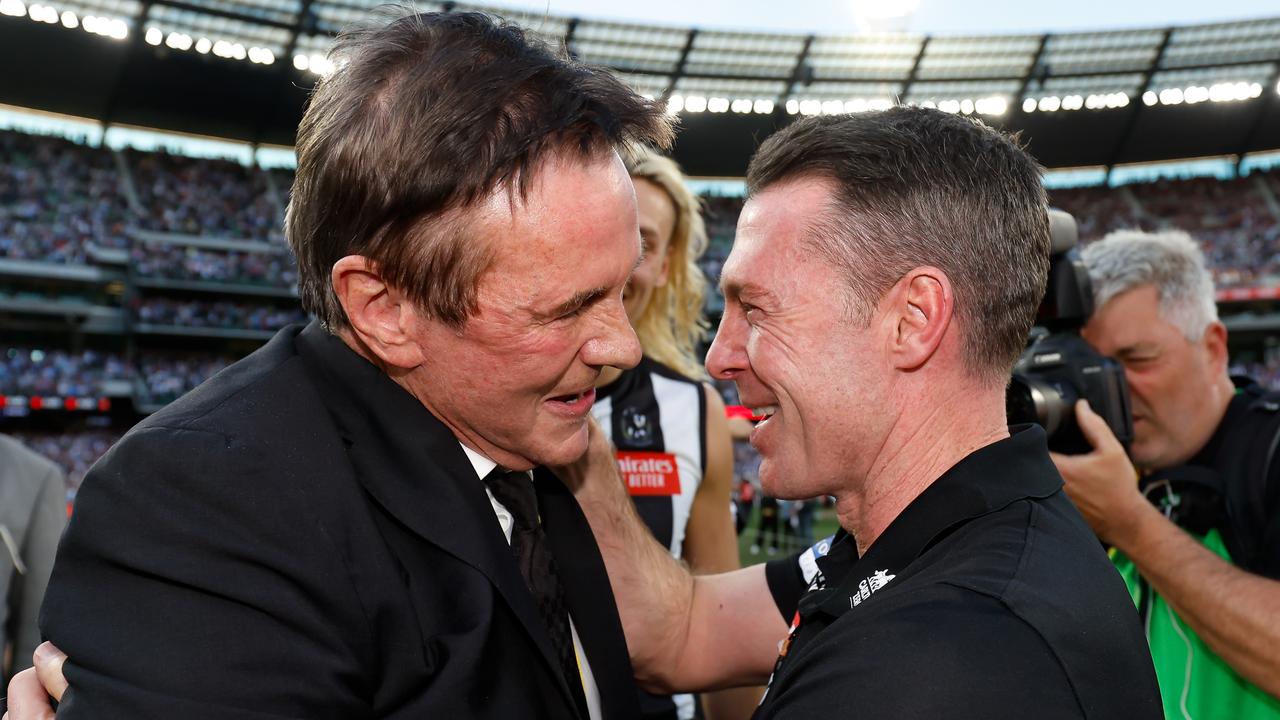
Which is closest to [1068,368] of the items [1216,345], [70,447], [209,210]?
[1216,345]

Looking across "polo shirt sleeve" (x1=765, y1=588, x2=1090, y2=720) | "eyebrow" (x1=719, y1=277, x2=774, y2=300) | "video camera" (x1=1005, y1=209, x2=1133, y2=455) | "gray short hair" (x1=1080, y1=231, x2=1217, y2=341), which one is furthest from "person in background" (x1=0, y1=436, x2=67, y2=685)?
"gray short hair" (x1=1080, y1=231, x2=1217, y2=341)

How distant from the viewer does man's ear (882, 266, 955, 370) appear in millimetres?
1501

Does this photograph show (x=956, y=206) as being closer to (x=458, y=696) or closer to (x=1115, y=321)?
(x=458, y=696)

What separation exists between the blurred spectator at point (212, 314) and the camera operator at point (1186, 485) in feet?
80.8

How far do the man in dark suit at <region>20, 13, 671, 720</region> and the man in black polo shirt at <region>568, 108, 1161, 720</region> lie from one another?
0.97 feet

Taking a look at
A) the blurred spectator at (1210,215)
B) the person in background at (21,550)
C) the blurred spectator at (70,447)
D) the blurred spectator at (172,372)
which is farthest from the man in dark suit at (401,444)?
the blurred spectator at (1210,215)

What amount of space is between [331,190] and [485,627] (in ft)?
2.15

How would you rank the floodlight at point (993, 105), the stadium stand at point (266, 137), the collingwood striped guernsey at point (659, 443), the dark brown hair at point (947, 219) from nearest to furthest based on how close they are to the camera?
the dark brown hair at point (947, 219), the collingwood striped guernsey at point (659, 443), the stadium stand at point (266, 137), the floodlight at point (993, 105)

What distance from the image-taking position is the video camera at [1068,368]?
2.21 m

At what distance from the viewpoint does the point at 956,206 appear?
4.95ft

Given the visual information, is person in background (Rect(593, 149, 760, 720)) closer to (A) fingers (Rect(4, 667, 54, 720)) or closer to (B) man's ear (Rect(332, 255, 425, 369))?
(B) man's ear (Rect(332, 255, 425, 369))

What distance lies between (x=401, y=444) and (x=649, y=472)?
158 centimetres

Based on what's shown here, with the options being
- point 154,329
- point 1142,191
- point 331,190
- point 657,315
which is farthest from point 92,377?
point 1142,191

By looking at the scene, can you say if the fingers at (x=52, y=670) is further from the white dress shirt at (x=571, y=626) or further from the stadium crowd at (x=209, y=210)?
the stadium crowd at (x=209, y=210)
